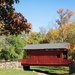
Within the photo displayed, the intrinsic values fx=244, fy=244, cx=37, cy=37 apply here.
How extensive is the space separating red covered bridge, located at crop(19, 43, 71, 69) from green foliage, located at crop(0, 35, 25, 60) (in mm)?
10420

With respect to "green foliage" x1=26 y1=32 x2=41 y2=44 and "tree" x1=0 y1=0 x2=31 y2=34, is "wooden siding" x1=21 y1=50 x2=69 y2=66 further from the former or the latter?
"green foliage" x1=26 y1=32 x2=41 y2=44

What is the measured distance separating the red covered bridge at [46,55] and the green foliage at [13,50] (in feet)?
34.2

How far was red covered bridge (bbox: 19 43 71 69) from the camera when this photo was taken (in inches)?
1676

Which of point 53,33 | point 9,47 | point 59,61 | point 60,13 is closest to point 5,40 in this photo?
point 9,47

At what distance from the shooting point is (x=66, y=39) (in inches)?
2466

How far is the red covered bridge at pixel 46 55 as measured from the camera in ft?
140

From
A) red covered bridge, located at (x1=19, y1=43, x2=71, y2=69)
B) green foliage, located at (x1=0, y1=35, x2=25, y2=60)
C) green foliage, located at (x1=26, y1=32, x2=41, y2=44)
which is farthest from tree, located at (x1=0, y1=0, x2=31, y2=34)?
green foliage, located at (x1=26, y1=32, x2=41, y2=44)

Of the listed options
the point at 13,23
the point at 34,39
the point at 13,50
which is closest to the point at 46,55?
the point at 13,50

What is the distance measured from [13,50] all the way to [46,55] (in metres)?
13.5

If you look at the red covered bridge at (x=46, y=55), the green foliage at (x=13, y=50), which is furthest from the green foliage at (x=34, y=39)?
the red covered bridge at (x=46, y=55)

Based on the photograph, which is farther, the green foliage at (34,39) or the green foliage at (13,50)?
the green foliage at (34,39)

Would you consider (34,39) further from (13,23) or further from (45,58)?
(13,23)

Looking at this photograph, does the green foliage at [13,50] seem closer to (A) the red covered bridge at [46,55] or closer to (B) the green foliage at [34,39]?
(A) the red covered bridge at [46,55]

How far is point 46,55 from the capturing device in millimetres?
43750
